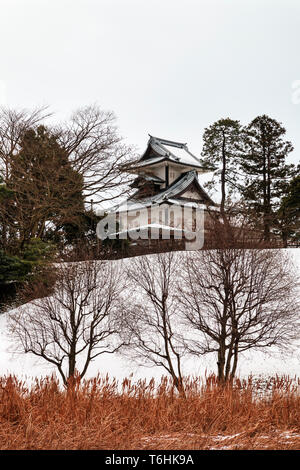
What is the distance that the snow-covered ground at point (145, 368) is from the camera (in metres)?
15.7

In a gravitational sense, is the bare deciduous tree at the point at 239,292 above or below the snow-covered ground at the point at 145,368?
above

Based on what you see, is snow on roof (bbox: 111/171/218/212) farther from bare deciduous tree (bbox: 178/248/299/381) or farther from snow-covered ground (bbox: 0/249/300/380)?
bare deciduous tree (bbox: 178/248/299/381)

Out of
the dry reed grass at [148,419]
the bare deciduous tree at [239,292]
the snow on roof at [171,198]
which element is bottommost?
the dry reed grass at [148,419]

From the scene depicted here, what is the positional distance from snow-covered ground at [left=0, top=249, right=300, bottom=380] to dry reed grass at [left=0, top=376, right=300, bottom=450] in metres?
9.05

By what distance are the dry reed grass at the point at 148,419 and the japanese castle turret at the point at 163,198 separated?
23101mm

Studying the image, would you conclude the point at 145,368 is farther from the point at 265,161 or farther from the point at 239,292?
the point at 265,161

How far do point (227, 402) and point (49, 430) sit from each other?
237cm

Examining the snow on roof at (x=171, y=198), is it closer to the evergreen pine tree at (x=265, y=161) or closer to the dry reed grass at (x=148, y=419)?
the evergreen pine tree at (x=265, y=161)

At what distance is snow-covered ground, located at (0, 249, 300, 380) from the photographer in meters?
15.7

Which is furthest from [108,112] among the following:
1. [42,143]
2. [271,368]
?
[271,368]

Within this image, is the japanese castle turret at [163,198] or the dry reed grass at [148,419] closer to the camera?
the dry reed grass at [148,419]

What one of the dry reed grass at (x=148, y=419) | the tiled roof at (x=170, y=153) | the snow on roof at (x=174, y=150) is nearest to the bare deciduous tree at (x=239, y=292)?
the dry reed grass at (x=148, y=419)

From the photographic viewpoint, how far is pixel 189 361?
653 inches

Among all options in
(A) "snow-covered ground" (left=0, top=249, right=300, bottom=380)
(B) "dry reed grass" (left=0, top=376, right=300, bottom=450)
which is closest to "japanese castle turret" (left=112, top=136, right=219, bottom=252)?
(A) "snow-covered ground" (left=0, top=249, right=300, bottom=380)
